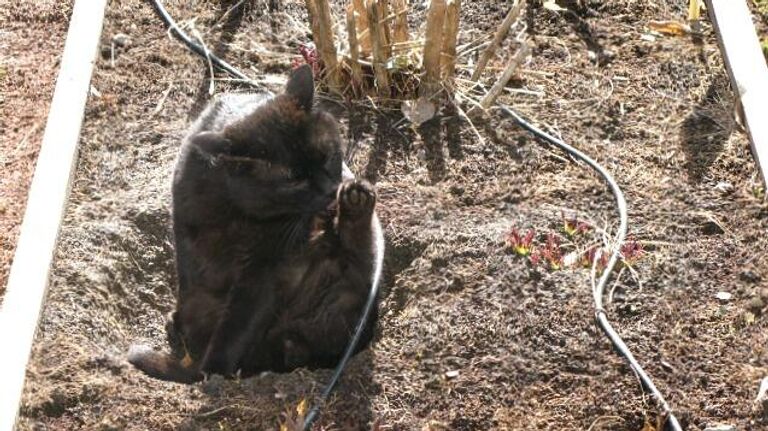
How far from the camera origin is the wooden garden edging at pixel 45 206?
3609 mm

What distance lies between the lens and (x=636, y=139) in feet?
14.8

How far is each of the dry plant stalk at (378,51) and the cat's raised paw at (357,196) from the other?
47.7 inches

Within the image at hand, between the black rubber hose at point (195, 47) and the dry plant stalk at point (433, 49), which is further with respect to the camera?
the black rubber hose at point (195, 47)

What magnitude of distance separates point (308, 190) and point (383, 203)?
0.84m

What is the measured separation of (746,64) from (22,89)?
349 centimetres

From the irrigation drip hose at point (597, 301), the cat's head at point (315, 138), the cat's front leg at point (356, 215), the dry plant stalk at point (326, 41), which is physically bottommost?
the irrigation drip hose at point (597, 301)

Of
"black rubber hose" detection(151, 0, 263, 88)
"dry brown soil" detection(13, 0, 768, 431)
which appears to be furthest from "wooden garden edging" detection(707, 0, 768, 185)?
"black rubber hose" detection(151, 0, 263, 88)

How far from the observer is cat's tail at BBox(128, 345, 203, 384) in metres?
3.71

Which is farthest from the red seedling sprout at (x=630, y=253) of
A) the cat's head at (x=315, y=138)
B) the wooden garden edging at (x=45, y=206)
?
the wooden garden edging at (x=45, y=206)

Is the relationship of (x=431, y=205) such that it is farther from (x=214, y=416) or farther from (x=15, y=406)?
(x=15, y=406)

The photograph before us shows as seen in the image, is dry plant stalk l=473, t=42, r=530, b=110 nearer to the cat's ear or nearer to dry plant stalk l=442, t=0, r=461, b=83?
dry plant stalk l=442, t=0, r=461, b=83

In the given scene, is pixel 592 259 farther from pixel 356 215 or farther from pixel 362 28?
pixel 362 28

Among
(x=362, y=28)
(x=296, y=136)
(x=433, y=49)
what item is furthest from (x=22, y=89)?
(x=296, y=136)

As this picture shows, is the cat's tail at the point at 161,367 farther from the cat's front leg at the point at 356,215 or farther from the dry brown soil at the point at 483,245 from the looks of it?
the cat's front leg at the point at 356,215
